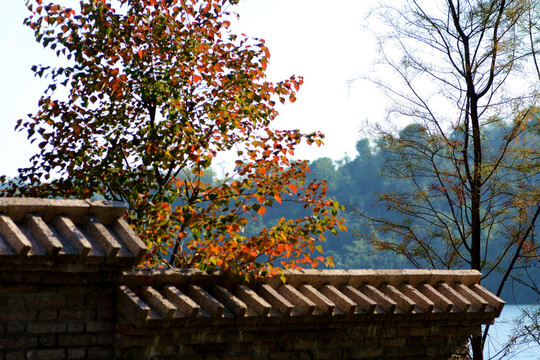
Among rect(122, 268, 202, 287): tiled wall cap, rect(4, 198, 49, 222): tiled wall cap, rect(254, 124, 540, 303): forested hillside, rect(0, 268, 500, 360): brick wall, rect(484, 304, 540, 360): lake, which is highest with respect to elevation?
rect(254, 124, 540, 303): forested hillside

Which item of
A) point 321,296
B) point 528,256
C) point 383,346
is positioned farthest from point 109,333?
point 528,256

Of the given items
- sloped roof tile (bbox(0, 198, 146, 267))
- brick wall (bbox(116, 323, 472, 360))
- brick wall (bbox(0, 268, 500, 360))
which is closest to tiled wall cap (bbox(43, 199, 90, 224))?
sloped roof tile (bbox(0, 198, 146, 267))

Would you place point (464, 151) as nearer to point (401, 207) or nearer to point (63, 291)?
point (401, 207)

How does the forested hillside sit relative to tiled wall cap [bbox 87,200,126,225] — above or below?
above

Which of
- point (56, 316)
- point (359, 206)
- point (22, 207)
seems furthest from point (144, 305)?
point (359, 206)

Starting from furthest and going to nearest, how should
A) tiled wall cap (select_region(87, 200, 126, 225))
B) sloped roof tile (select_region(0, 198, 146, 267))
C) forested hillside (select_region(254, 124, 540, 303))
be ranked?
forested hillside (select_region(254, 124, 540, 303)) → tiled wall cap (select_region(87, 200, 126, 225)) → sloped roof tile (select_region(0, 198, 146, 267))

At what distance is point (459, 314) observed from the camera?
6.59m

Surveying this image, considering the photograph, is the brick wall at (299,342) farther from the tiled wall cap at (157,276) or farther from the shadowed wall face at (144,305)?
the tiled wall cap at (157,276)

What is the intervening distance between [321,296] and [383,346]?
34.1 inches

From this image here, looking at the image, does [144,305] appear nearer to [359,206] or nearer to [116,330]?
[116,330]

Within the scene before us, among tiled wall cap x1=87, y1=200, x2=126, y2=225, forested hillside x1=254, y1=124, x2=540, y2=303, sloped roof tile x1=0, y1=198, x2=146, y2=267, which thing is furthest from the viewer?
forested hillside x1=254, y1=124, x2=540, y2=303

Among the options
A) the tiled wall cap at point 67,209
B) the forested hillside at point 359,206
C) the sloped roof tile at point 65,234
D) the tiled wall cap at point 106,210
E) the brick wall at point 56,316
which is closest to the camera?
the sloped roof tile at point 65,234

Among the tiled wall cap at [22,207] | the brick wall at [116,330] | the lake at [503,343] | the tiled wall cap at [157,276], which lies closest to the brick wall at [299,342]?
the brick wall at [116,330]

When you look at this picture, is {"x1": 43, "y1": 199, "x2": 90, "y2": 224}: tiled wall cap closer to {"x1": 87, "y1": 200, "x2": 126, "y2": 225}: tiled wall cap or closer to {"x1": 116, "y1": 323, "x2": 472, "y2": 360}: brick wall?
{"x1": 87, "y1": 200, "x2": 126, "y2": 225}: tiled wall cap
